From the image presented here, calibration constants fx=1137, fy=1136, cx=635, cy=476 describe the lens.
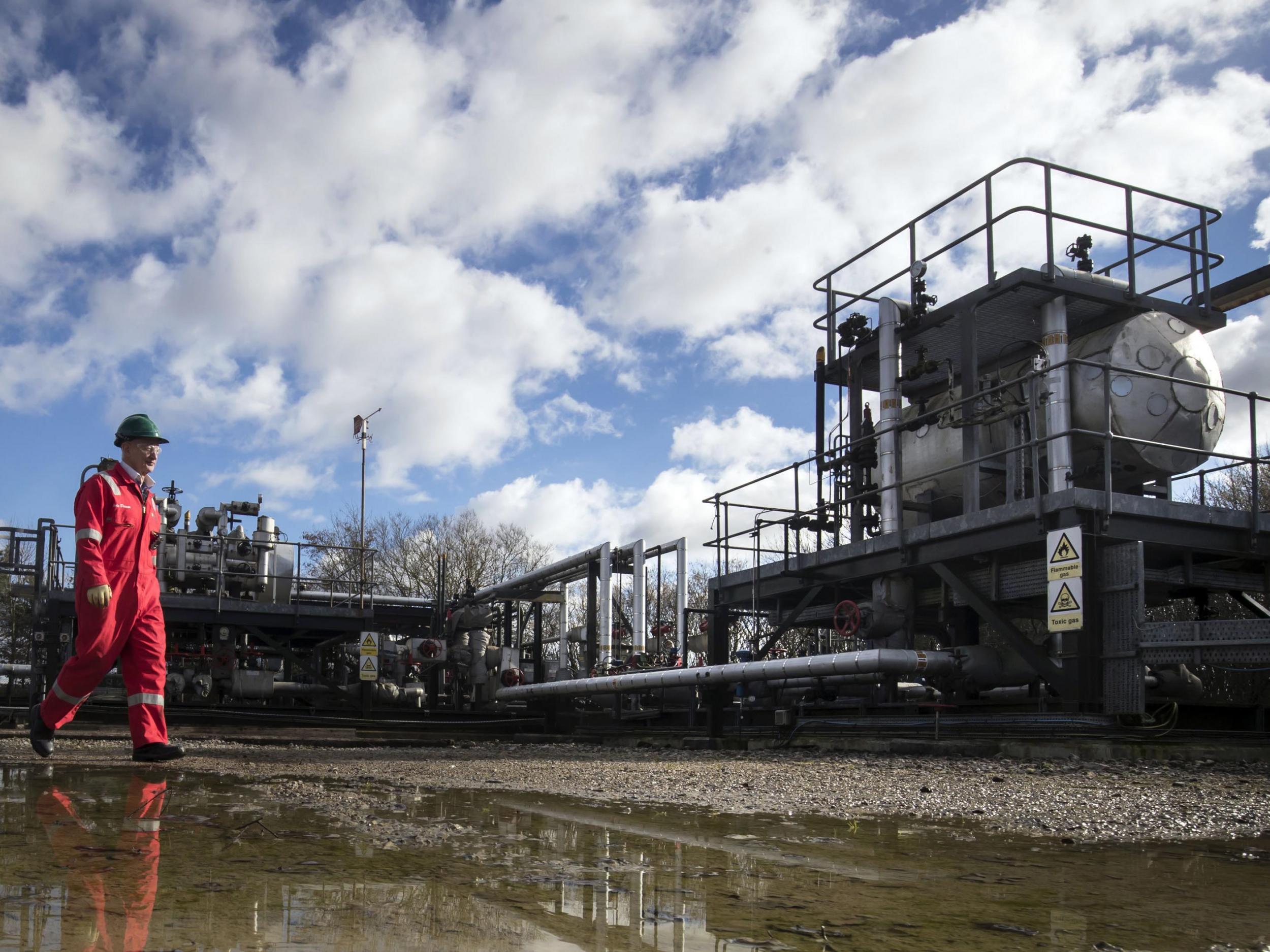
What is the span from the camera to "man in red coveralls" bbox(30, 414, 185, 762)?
619 cm

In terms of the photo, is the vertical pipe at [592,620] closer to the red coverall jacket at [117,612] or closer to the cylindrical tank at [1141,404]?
the cylindrical tank at [1141,404]

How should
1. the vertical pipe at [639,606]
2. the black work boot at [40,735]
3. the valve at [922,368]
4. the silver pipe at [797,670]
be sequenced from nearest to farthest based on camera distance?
1. the black work boot at [40,735]
2. the silver pipe at [797,670]
3. the valve at [922,368]
4. the vertical pipe at [639,606]

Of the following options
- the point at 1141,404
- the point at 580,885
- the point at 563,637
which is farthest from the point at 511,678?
the point at 580,885

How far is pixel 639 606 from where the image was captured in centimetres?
1836

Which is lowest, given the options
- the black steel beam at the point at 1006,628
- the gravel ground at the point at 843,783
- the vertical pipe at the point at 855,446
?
the gravel ground at the point at 843,783

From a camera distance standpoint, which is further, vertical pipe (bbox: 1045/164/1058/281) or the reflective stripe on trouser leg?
vertical pipe (bbox: 1045/164/1058/281)

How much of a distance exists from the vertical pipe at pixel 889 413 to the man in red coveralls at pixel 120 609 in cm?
822

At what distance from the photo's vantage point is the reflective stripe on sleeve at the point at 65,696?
647cm

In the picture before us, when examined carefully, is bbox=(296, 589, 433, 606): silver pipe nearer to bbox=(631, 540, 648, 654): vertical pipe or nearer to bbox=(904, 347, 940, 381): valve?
bbox=(631, 540, 648, 654): vertical pipe

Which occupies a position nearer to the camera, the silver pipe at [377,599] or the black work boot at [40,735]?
the black work boot at [40,735]

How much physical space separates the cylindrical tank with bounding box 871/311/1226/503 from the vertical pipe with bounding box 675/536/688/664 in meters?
4.50

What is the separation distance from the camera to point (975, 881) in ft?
10.3

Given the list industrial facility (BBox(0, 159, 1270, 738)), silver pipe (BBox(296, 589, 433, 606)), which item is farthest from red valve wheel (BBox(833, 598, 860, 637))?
silver pipe (BBox(296, 589, 433, 606))

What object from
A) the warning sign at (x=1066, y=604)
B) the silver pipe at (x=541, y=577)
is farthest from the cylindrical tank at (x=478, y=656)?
the warning sign at (x=1066, y=604)
